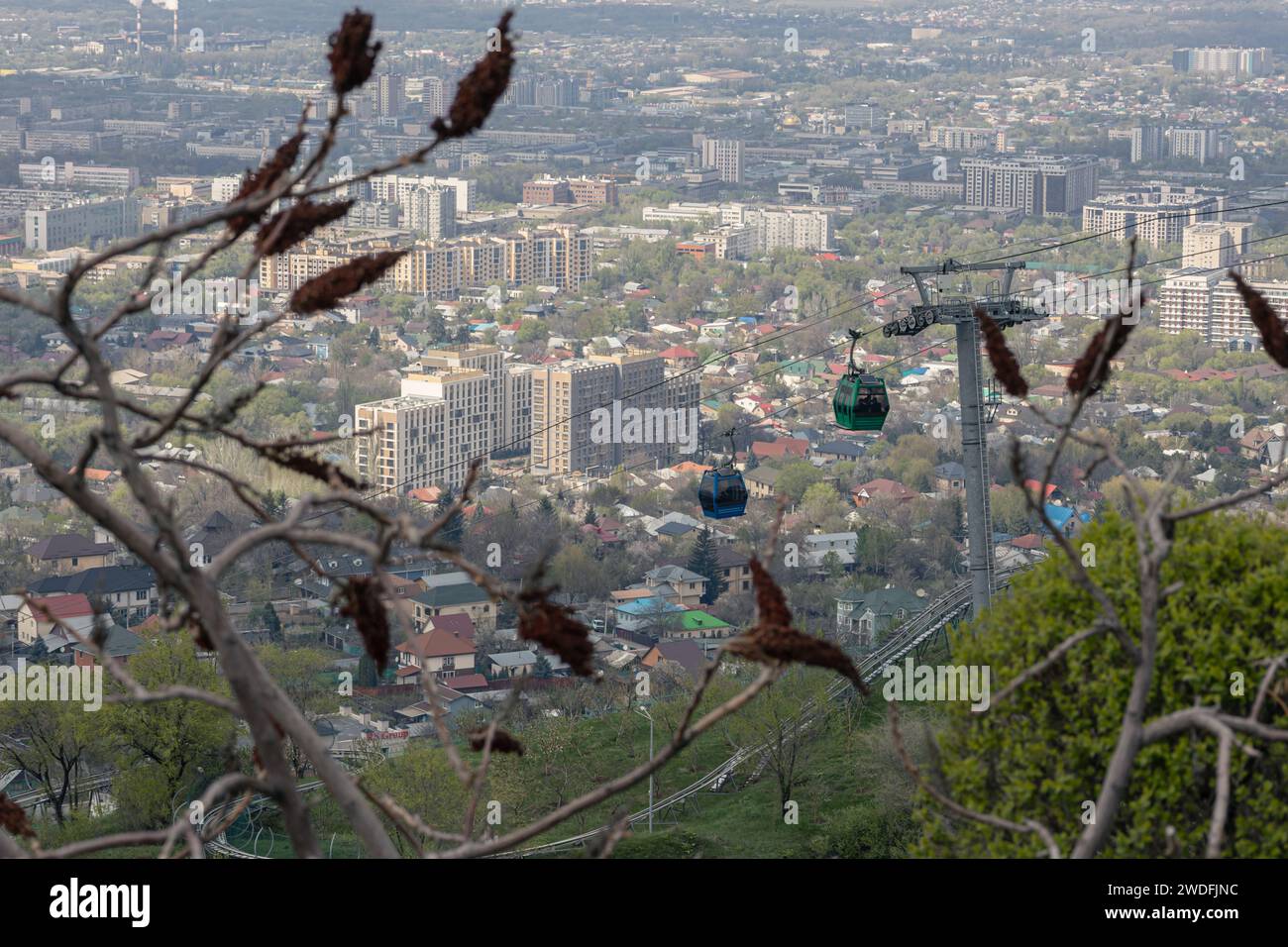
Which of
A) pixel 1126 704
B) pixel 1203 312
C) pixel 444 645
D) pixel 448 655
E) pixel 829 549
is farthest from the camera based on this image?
pixel 1203 312

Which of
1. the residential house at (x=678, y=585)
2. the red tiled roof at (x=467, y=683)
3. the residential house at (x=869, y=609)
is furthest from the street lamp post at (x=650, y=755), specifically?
the residential house at (x=678, y=585)

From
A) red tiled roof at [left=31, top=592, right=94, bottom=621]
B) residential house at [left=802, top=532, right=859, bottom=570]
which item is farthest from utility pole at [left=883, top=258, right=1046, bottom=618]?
residential house at [left=802, top=532, right=859, bottom=570]

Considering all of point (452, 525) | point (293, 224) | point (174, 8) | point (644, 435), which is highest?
point (174, 8)

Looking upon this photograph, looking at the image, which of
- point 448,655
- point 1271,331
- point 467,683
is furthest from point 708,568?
point 1271,331

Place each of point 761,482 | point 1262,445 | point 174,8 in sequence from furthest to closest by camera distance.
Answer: point 174,8, point 761,482, point 1262,445

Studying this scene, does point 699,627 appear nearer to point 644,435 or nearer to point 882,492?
point 882,492

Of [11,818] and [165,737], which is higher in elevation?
[11,818]

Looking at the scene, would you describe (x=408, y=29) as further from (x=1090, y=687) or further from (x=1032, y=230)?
(x=1090, y=687)

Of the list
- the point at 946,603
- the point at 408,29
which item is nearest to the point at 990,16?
the point at 408,29
